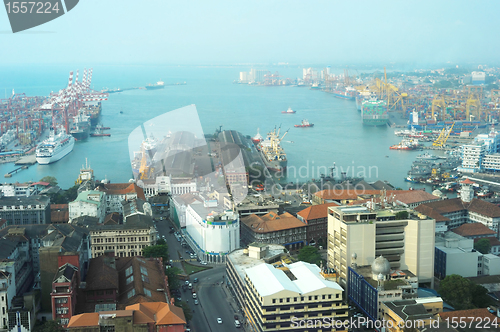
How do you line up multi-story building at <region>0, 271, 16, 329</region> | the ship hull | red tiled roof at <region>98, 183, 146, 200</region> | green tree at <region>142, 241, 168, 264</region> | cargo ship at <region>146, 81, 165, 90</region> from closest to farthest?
→ multi-story building at <region>0, 271, 16, 329</region>
green tree at <region>142, 241, 168, 264</region>
red tiled roof at <region>98, 183, 146, 200</region>
the ship hull
cargo ship at <region>146, 81, 165, 90</region>

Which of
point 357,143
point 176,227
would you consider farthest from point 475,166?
point 176,227

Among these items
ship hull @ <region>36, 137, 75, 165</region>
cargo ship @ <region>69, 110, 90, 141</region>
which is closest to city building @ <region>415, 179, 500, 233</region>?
ship hull @ <region>36, 137, 75, 165</region>

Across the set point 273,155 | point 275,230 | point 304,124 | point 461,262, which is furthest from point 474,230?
point 304,124

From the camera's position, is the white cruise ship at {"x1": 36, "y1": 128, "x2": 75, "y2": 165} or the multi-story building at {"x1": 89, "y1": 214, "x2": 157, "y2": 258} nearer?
the multi-story building at {"x1": 89, "y1": 214, "x2": 157, "y2": 258}

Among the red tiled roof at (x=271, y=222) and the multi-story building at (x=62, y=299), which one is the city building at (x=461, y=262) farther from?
the multi-story building at (x=62, y=299)

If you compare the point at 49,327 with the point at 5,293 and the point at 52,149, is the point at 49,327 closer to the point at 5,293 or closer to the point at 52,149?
the point at 5,293

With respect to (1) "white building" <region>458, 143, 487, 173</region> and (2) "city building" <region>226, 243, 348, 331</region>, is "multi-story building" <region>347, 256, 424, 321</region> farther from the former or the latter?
(1) "white building" <region>458, 143, 487, 173</region>
